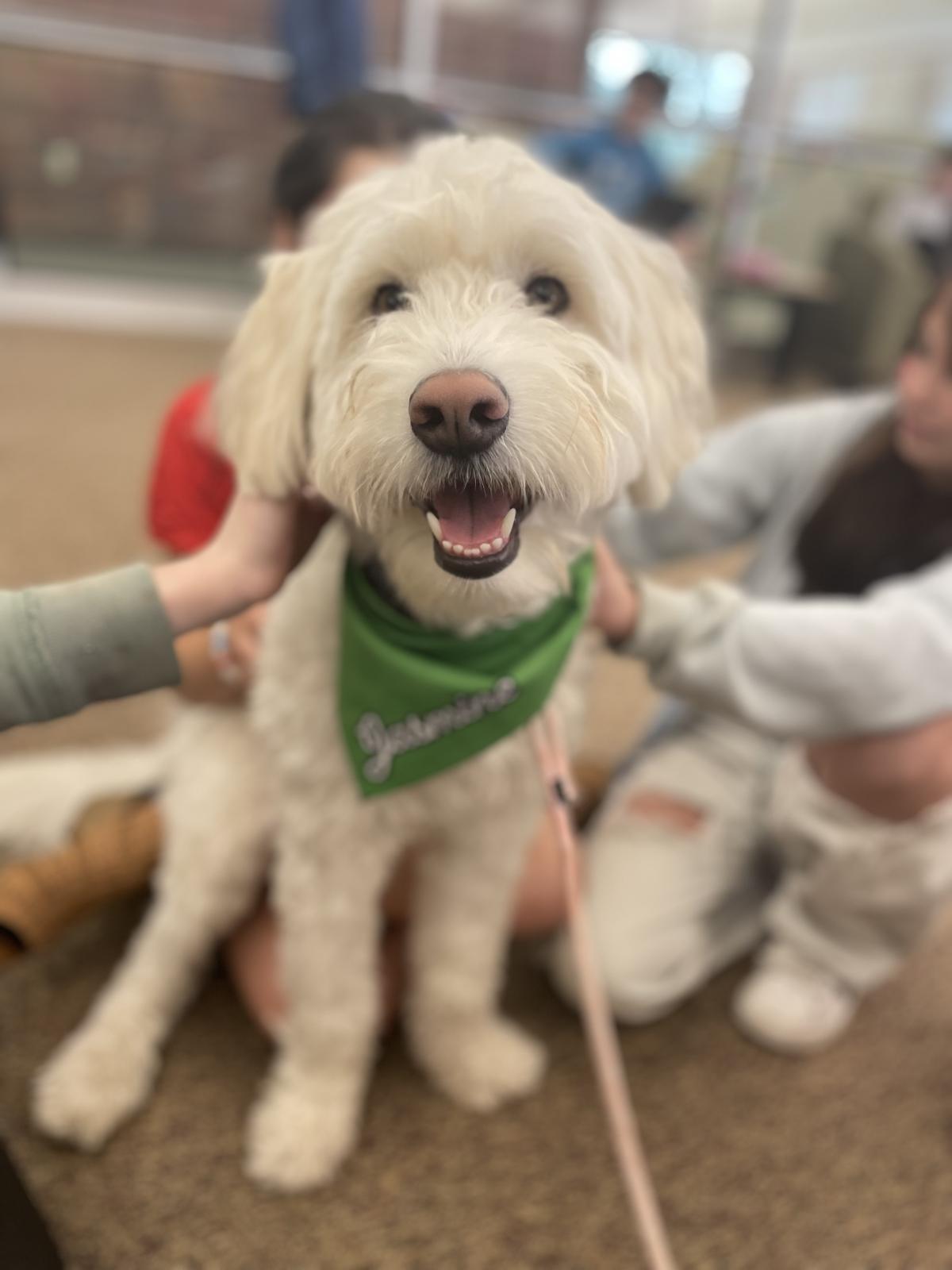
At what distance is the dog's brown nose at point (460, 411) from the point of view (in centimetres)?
56

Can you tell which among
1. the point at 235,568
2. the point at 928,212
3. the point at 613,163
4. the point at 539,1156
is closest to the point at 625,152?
the point at 613,163

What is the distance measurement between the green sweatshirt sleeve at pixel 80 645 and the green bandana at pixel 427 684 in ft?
0.49

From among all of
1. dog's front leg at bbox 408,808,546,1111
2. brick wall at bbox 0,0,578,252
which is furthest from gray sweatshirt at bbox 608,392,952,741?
brick wall at bbox 0,0,578,252

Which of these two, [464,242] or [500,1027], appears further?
[500,1027]

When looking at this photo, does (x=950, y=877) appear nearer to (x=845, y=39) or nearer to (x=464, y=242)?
(x=464, y=242)

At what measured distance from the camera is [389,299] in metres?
0.66

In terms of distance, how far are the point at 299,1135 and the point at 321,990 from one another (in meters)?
0.14

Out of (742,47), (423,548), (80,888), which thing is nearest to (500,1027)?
(80,888)

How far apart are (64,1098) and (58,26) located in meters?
3.82

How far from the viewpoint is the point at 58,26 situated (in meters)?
3.37

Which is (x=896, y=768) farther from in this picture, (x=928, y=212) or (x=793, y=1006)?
(x=928, y=212)

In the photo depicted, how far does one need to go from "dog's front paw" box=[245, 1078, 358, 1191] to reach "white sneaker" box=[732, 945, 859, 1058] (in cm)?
47

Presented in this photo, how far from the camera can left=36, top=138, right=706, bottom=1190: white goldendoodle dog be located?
0.59 meters

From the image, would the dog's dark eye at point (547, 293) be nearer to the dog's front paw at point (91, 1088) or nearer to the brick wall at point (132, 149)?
the dog's front paw at point (91, 1088)
